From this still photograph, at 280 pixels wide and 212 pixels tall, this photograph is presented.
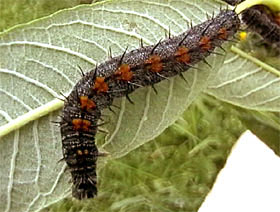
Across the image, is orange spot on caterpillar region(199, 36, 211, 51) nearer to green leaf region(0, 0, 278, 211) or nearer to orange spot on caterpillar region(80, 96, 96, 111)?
green leaf region(0, 0, 278, 211)

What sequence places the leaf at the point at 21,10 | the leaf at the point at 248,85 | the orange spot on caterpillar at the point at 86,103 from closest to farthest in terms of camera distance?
1. the orange spot on caterpillar at the point at 86,103
2. the leaf at the point at 248,85
3. the leaf at the point at 21,10

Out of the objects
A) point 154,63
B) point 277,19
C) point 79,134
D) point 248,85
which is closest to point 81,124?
point 79,134

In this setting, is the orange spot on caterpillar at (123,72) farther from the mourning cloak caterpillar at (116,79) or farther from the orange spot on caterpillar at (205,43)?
the orange spot on caterpillar at (205,43)

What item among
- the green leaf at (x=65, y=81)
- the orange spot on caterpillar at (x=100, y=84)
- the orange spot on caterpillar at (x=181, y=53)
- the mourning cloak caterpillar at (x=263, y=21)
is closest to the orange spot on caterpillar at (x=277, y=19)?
the mourning cloak caterpillar at (x=263, y=21)

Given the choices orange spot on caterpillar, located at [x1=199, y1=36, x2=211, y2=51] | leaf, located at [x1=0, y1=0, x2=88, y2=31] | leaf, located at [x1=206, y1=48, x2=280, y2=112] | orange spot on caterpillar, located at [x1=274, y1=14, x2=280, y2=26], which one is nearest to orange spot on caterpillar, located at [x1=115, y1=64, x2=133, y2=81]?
orange spot on caterpillar, located at [x1=199, y1=36, x2=211, y2=51]

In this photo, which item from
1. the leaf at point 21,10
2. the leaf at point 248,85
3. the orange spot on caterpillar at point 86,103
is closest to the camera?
the orange spot on caterpillar at point 86,103

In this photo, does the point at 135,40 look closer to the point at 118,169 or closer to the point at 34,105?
the point at 34,105

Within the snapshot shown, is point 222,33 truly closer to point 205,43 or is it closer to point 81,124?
point 205,43
